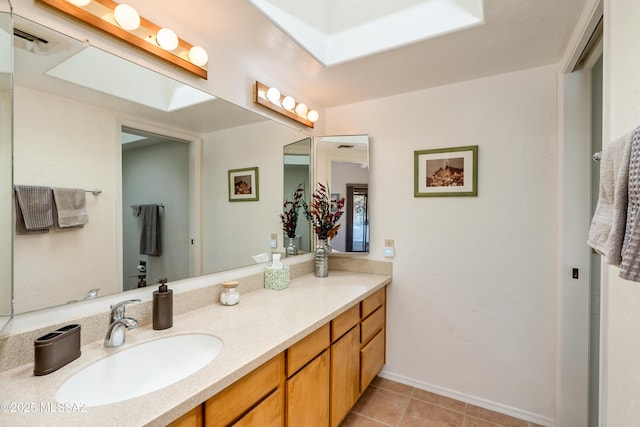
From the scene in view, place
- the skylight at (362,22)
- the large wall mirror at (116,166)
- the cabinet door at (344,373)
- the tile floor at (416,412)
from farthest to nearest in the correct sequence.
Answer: the tile floor at (416,412) < the cabinet door at (344,373) < the skylight at (362,22) < the large wall mirror at (116,166)

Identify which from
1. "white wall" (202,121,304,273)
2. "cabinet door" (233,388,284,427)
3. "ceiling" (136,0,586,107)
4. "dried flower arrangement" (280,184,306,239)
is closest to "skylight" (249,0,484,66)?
"ceiling" (136,0,586,107)

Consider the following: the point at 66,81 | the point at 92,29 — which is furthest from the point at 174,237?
the point at 92,29

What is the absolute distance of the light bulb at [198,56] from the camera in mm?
1405

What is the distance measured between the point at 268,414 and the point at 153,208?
1018 mm

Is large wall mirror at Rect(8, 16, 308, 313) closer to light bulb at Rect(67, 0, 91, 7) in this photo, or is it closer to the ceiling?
light bulb at Rect(67, 0, 91, 7)

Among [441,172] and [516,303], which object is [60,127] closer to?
[441,172]

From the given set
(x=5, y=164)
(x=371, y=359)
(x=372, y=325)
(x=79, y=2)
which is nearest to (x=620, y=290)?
(x=372, y=325)

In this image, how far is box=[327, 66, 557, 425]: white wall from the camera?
6.06 ft

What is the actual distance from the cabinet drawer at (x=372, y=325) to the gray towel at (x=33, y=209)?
170 cm

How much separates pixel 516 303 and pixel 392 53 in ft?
5.94

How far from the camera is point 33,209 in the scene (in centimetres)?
97

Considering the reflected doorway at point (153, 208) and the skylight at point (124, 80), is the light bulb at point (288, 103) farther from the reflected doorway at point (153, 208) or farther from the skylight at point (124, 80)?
the reflected doorway at point (153, 208)

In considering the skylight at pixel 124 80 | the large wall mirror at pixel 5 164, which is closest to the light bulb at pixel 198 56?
the skylight at pixel 124 80

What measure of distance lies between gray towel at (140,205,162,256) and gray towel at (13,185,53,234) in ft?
1.04
